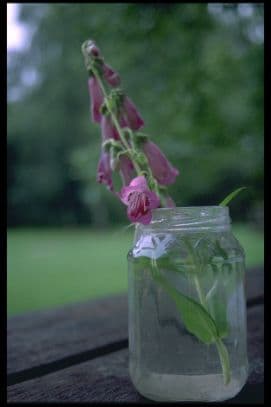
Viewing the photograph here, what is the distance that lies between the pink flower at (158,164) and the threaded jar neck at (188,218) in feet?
0.24

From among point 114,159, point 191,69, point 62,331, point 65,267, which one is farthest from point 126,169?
point 65,267

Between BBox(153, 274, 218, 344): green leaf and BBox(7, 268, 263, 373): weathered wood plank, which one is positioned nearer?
BBox(153, 274, 218, 344): green leaf

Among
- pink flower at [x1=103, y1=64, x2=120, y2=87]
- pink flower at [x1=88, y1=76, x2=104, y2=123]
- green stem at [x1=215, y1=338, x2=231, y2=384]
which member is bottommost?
green stem at [x1=215, y1=338, x2=231, y2=384]

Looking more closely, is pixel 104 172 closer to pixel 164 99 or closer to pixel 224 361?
pixel 224 361

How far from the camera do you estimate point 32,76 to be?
10953 millimetres

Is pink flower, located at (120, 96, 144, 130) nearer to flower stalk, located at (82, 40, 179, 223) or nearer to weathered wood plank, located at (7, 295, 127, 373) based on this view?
flower stalk, located at (82, 40, 179, 223)

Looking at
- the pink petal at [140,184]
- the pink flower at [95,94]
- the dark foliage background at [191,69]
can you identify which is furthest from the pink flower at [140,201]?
the dark foliage background at [191,69]

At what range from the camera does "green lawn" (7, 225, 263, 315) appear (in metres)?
3.96

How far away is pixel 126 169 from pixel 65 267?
559 cm

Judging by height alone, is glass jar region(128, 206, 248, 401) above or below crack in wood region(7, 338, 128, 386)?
above

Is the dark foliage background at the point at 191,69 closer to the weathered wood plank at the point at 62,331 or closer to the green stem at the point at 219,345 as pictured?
the weathered wood plank at the point at 62,331

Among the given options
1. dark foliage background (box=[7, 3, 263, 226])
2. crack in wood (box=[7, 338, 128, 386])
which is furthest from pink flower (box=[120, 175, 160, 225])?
dark foliage background (box=[7, 3, 263, 226])

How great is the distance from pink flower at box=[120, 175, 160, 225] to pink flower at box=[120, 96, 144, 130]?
92mm

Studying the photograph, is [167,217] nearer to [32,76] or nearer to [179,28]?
[179,28]
